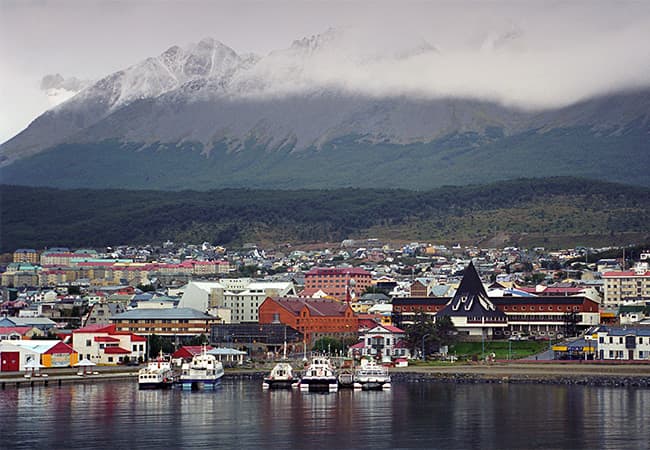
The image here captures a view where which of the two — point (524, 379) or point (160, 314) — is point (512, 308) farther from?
point (524, 379)

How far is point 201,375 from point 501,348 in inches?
947

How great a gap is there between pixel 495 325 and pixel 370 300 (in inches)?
1061

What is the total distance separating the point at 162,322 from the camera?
10462 cm

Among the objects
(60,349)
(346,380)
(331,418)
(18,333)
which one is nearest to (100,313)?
(18,333)

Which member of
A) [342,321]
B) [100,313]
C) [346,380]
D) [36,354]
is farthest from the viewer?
[100,313]

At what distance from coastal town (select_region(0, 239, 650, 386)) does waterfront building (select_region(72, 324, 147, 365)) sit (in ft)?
0.20

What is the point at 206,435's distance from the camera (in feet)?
188

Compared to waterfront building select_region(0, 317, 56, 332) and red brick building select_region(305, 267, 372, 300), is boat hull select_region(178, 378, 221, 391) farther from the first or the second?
red brick building select_region(305, 267, 372, 300)

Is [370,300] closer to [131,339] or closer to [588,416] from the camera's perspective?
[131,339]

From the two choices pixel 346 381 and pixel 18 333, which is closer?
pixel 346 381

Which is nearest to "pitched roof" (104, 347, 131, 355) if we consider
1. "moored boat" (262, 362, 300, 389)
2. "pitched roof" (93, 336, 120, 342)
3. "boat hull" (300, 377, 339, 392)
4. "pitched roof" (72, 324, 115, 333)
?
"pitched roof" (93, 336, 120, 342)

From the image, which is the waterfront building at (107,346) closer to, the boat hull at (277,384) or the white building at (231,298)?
the boat hull at (277,384)

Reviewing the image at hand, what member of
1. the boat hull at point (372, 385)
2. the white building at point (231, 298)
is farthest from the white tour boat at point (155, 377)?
the white building at point (231, 298)

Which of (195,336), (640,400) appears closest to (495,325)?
(195,336)
